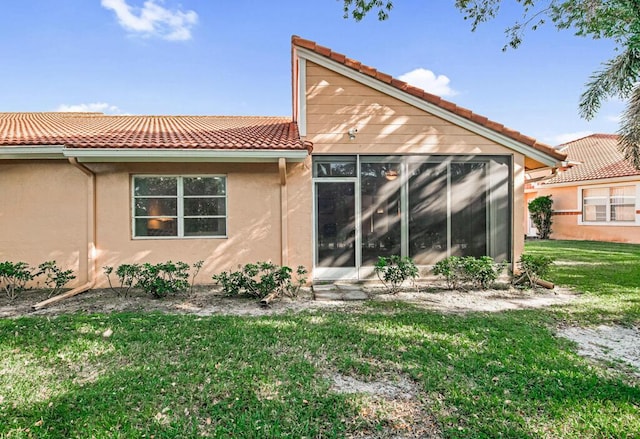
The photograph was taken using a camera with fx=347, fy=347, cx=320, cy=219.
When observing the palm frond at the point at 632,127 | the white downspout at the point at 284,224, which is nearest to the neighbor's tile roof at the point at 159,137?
the white downspout at the point at 284,224

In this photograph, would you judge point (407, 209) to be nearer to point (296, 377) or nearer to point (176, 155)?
point (176, 155)

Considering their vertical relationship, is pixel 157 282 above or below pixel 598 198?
below

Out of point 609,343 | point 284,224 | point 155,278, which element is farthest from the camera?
point 284,224

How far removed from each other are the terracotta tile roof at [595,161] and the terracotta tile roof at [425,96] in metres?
8.04

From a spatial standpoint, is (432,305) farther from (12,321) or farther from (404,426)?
(12,321)

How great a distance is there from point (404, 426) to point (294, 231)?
5.43 meters

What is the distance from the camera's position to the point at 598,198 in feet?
59.2

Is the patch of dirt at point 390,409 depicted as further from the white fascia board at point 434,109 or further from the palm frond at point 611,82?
the palm frond at point 611,82

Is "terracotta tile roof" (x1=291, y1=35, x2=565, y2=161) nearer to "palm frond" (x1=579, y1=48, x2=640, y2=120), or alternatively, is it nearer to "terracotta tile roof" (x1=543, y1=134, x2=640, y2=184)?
"palm frond" (x1=579, y1=48, x2=640, y2=120)

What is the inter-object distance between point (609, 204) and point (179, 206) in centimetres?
2024

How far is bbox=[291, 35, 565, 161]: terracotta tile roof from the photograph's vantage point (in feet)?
25.0

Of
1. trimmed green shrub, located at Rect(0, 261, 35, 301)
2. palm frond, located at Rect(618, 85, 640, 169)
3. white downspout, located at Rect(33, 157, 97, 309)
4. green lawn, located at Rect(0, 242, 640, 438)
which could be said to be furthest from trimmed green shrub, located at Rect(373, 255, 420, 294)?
trimmed green shrub, located at Rect(0, 261, 35, 301)

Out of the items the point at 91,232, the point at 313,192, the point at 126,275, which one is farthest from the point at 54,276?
the point at 313,192

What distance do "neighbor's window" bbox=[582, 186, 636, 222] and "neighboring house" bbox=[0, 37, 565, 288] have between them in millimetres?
12907
